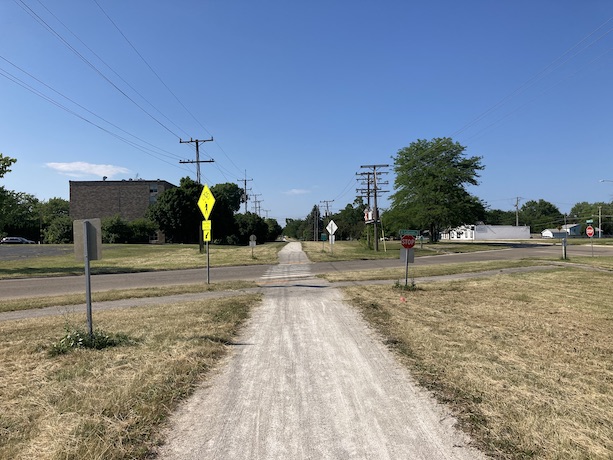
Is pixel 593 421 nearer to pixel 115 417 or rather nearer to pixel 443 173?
pixel 115 417

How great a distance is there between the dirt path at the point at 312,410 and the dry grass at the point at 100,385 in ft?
1.14

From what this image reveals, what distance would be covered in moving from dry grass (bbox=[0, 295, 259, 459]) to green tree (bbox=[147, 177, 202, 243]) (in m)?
51.7

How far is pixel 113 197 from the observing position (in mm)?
77062

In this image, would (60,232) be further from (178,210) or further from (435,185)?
(435,185)

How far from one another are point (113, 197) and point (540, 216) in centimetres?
16480

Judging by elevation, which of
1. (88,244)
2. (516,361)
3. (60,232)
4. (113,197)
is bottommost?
(516,361)

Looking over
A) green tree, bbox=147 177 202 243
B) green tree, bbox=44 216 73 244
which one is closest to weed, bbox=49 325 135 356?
green tree, bbox=147 177 202 243

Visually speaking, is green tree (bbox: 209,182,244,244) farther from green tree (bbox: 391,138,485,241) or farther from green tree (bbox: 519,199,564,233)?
green tree (bbox: 519,199,564,233)

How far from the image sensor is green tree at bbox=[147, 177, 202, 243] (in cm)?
5875

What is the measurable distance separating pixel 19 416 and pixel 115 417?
38.0 inches

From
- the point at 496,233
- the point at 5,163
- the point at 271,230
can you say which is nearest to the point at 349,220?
the point at 271,230

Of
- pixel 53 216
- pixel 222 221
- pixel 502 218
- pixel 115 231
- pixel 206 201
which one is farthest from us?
pixel 502 218

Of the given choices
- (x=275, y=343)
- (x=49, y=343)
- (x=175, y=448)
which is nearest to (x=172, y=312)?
(x=49, y=343)

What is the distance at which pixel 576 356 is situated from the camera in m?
5.98
